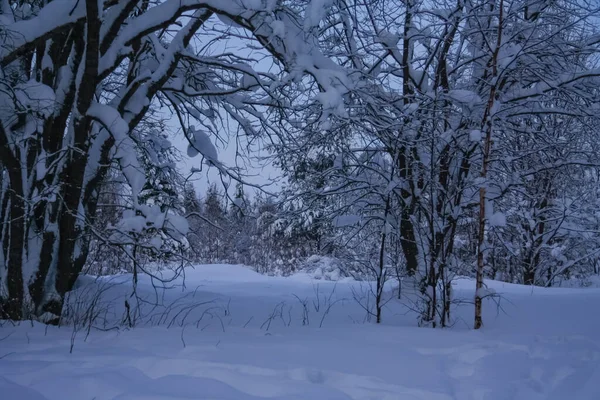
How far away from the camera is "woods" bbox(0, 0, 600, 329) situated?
12.9 ft

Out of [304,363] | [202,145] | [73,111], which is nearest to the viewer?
[304,363]

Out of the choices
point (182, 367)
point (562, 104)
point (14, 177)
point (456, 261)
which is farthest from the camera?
point (562, 104)

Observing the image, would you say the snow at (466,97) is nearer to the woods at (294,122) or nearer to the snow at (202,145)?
the woods at (294,122)

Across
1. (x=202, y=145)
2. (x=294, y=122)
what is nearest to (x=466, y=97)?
(x=294, y=122)

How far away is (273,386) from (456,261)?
322cm

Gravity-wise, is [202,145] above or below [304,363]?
above

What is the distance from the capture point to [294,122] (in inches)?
226

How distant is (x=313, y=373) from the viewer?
2.65m

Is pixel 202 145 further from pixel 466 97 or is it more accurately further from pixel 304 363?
pixel 304 363

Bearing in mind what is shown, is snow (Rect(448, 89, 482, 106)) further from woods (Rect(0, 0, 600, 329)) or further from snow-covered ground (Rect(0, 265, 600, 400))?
snow-covered ground (Rect(0, 265, 600, 400))

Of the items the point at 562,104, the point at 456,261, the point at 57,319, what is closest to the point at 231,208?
the point at 57,319

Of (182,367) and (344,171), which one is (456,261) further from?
(182,367)

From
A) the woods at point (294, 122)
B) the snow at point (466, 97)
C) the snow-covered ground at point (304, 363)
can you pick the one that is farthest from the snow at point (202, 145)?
the snow at point (466, 97)

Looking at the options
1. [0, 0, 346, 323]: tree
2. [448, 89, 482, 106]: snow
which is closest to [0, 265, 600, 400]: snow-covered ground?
[0, 0, 346, 323]: tree
